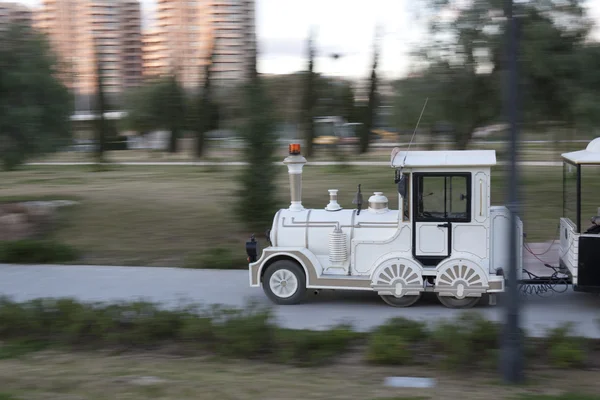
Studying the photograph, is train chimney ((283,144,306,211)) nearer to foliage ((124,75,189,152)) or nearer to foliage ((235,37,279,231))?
foliage ((235,37,279,231))

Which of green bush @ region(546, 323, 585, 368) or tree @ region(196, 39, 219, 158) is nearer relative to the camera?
green bush @ region(546, 323, 585, 368)

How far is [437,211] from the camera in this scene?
348 inches

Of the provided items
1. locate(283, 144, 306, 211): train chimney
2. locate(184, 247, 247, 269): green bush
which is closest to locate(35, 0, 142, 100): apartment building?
locate(184, 247, 247, 269): green bush

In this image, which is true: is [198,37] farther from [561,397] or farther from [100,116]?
[561,397]

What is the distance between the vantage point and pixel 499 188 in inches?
737

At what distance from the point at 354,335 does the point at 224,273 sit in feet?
14.4

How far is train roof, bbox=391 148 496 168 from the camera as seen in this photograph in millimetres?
8648

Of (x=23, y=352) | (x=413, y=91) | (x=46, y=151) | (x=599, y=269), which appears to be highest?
(x=413, y=91)

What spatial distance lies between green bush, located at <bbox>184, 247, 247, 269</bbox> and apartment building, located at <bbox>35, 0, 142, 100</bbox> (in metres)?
6.77

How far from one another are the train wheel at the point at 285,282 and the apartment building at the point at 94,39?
942cm

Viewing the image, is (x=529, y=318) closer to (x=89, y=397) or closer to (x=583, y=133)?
(x=89, y=397)

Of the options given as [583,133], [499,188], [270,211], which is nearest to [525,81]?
[583,133]

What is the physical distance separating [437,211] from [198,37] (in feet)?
95.2

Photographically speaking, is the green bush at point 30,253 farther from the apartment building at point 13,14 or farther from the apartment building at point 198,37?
the apartment building at point 198,37
